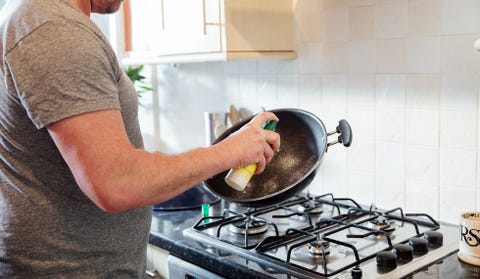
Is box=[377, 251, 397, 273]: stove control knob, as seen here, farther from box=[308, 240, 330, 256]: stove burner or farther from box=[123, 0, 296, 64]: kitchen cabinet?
box=[123, 0, 296, 64]: kitchen cabinet

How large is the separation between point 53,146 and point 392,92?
38.4 inches

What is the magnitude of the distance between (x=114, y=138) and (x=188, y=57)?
0.94 meters

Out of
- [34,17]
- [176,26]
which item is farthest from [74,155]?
[176,26]

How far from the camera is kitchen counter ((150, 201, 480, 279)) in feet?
3.88

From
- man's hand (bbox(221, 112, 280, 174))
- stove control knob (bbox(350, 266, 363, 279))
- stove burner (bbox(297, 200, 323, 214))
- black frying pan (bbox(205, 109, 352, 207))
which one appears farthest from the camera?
stove burner (bbox(297, 200, 323, 214))

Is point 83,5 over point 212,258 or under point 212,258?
over

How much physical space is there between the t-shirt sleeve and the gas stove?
1.97 ft

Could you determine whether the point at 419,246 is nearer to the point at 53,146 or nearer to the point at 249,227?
the point at 249,227

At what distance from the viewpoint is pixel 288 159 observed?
1426 millimetres

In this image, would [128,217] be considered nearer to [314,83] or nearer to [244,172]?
[244,172]

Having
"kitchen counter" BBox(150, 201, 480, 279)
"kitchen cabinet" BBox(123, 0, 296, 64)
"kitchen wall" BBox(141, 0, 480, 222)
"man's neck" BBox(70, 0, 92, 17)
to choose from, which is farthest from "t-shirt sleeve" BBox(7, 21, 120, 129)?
→ "kitchen wall" BBox(141, 0, 480, 222)

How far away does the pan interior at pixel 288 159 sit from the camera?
4.49 feet

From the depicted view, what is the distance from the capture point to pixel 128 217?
1.09m

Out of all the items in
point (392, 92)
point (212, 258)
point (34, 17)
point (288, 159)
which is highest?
point (34, 17)
